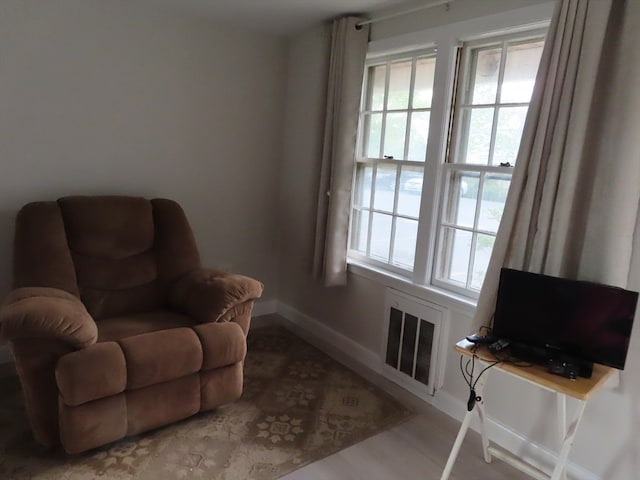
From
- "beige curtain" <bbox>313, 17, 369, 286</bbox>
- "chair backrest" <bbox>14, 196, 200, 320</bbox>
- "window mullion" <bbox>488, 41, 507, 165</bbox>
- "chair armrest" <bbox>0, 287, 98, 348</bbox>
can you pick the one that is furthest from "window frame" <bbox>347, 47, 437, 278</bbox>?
"chair armrest" <bbox>0, 287, 98, 348</bbox>

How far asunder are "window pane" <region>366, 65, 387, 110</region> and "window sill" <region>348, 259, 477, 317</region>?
1063 millimetres

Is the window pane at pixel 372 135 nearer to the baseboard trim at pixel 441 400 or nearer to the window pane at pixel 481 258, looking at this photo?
the window pane at pixel 481 258

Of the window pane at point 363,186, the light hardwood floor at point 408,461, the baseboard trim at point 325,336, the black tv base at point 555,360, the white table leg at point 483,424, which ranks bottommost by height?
the light hardwood floor at point 408,461

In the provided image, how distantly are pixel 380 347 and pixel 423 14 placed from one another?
79.1 inches

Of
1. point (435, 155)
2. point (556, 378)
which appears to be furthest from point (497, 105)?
point (556, 378)

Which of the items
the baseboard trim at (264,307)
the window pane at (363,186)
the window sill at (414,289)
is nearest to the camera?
the window sill at (414,289)

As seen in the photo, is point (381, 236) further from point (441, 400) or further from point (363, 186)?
point (441, 400)

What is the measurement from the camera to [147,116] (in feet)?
9.89

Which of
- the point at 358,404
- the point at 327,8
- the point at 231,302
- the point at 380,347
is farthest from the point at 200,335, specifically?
the point at 327,8

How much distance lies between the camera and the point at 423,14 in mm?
2525

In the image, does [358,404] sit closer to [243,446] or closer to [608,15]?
[243,446]

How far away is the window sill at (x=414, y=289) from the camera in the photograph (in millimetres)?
2369

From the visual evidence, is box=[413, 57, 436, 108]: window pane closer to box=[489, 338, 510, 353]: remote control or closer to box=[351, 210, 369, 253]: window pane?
box=[351, 210, 369, 253]: window pane

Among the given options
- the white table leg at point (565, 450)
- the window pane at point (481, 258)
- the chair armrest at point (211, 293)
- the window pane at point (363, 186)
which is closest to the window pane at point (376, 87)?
the window pane at point (363, 186)
